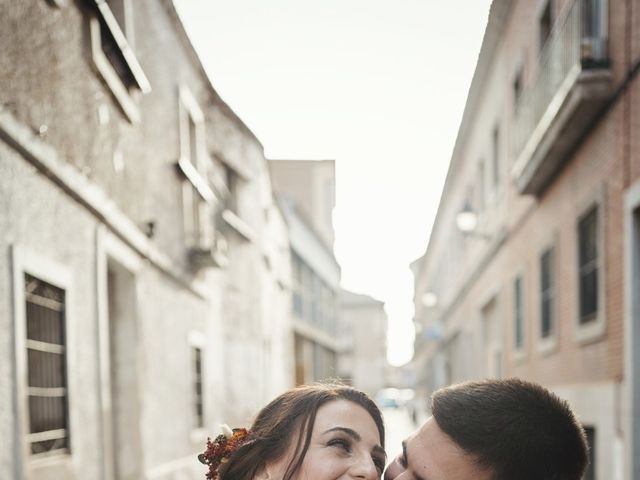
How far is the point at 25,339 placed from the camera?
201 inches

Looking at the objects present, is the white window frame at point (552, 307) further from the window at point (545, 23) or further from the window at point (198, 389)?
the window at point (198, 389)

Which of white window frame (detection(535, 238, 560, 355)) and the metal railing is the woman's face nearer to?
the metal railing

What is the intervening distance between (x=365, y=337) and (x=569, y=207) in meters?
68.1

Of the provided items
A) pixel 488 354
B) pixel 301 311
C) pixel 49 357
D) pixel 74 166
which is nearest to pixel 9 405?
pixel 49 357

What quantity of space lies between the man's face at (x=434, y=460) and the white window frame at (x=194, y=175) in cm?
785

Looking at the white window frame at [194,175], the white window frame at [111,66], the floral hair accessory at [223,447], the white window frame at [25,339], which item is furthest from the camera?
the white window frame at [194,175]

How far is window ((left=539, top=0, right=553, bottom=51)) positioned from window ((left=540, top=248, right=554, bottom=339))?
3.28 meters

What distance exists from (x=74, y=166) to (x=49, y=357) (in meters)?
1.46

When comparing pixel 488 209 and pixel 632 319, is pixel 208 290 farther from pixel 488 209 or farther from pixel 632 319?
pixel 488 209

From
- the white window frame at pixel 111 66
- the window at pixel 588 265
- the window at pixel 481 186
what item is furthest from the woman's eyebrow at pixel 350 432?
the window at pixel 481 186

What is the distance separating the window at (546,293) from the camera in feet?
40.2

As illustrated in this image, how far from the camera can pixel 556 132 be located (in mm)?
9867

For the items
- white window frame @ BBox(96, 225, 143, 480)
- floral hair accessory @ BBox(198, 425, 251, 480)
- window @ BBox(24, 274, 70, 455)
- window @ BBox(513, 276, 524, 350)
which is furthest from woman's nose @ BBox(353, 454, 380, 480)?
window @ BBox(513, 276, 524, 350)

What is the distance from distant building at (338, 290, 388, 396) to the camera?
7725 cm
